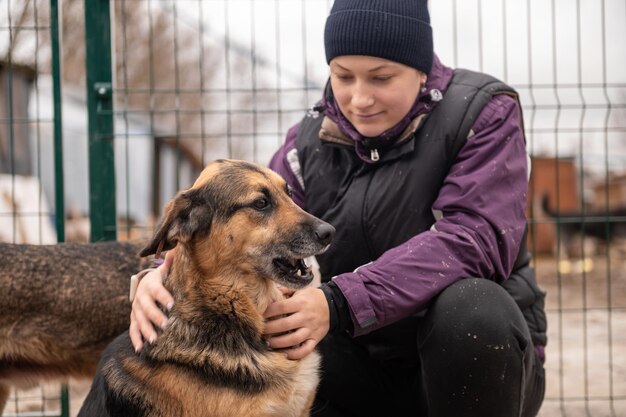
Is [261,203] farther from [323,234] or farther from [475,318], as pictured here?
[475,318]

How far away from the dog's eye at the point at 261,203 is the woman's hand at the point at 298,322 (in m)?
0.33

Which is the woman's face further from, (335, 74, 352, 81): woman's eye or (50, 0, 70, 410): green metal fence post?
(50, 0, 70, 410): green metal fence post

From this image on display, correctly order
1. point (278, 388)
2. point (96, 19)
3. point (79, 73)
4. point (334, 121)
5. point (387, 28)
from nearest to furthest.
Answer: point (278, 388) → point (387, 28) → point (334, 121) → point (96, 19) → point (79, 73)

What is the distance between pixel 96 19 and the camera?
5066 millimetres

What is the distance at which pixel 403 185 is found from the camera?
3.25 metres

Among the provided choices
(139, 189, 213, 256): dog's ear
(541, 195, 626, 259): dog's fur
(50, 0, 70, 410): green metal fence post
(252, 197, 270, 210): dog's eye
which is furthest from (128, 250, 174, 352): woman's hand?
(541, 195, 626, 259): dog's fur

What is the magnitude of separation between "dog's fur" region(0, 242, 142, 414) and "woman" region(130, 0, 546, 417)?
123 centimetres

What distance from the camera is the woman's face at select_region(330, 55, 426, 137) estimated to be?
3.14 meters

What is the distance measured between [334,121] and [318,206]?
1.19ft

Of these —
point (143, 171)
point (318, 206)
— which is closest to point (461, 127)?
point (318, 206)

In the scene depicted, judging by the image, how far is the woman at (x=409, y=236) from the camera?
291 centimetres

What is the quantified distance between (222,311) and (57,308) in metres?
1.63

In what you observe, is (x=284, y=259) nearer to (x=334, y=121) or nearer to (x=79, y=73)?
(x=334, y=121)

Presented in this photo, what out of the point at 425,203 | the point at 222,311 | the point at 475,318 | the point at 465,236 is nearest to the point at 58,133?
the point at 222,311
